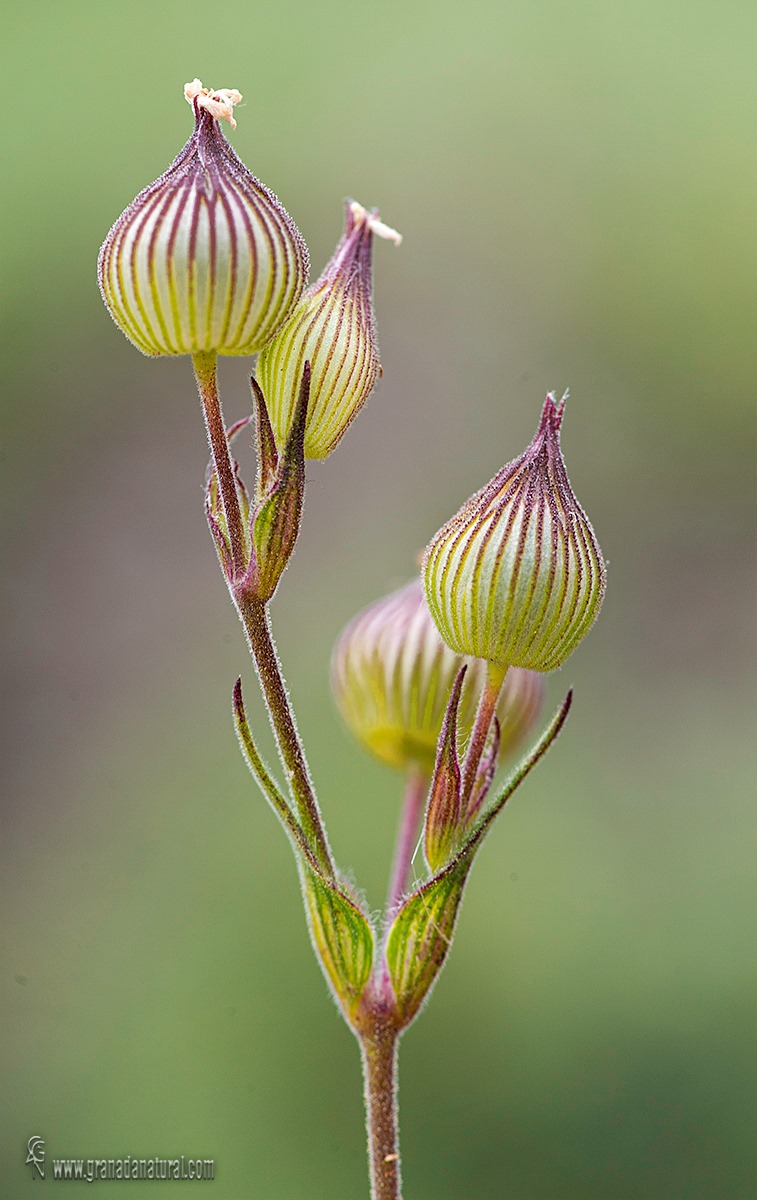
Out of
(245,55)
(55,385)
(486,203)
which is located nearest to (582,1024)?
(55,385)

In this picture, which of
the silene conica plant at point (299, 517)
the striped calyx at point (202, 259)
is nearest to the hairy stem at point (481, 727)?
the silene conica plant at point (299, 517)

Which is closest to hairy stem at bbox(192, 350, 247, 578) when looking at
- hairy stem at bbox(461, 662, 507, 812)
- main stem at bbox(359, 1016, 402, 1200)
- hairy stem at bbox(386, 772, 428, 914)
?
hairy stem at bbox(461, 662, 507, 812)

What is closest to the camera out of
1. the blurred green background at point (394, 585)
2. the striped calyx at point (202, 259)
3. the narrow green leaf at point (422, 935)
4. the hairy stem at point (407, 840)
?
the striped calyx at point (202, 259)

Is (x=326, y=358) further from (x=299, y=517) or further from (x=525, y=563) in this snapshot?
(x=525, y=563)

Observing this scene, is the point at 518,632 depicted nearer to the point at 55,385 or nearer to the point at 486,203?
the point at 55,385

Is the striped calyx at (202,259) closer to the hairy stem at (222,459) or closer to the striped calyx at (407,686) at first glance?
the hairy stem at (222,459)

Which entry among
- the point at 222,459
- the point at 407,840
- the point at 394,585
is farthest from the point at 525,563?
the point at 394,585
